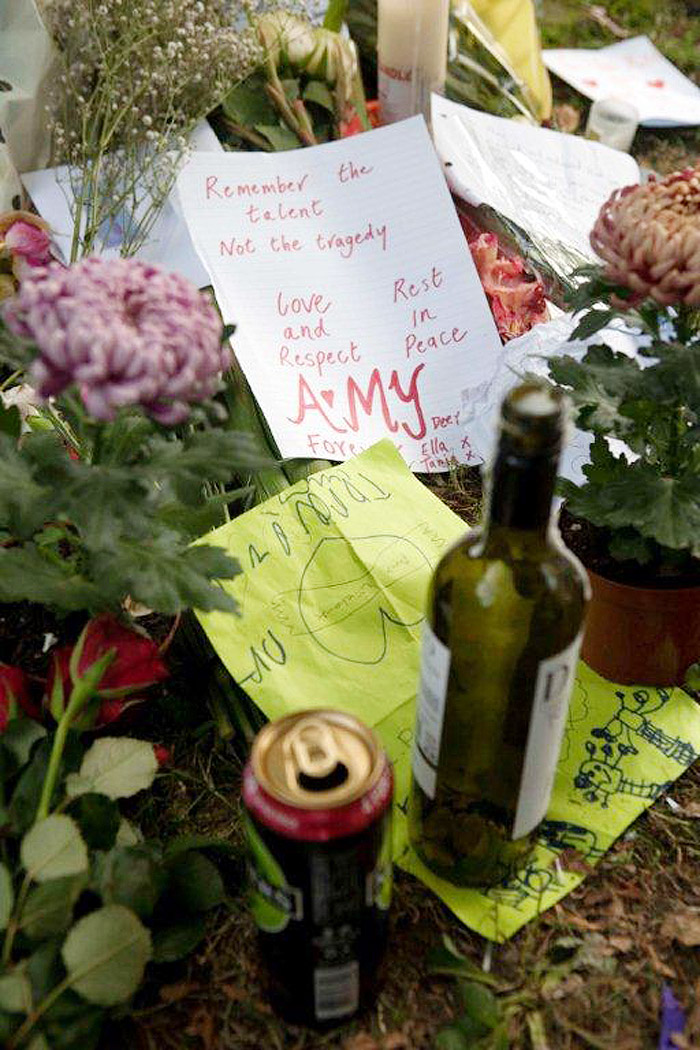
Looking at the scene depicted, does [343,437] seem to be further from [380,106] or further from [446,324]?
[380,106]

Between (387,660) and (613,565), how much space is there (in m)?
0.18

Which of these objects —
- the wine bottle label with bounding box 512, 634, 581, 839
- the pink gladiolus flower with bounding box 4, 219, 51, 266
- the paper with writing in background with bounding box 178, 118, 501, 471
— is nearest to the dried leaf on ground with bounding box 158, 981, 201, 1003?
the wine bottle label with bounding box 512, 634, 581, 839

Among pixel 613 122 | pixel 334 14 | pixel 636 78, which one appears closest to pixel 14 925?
pixel 334 14

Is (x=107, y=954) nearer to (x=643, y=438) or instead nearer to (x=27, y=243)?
(x=643, y=438)

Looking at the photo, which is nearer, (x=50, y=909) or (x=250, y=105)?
(x=50, y=909)

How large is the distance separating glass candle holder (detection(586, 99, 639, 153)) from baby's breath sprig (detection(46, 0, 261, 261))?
52 centimetres

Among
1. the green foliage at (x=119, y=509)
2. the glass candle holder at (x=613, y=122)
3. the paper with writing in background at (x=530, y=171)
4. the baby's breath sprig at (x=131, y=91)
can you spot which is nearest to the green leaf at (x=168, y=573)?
the green foliage at (x=119, y=509)

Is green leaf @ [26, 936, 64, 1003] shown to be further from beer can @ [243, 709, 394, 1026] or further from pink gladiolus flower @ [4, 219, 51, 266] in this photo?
pink gladiolus flower @ [4, 219, 51, 266]

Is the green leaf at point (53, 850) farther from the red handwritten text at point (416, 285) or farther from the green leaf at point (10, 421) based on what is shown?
the red handwritten text at point (416, 285)

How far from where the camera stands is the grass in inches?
22.6

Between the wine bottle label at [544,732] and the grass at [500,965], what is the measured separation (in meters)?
0.08

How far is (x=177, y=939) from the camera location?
58cm

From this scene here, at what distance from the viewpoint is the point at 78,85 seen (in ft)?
3.55

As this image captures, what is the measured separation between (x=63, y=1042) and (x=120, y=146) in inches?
35.8
